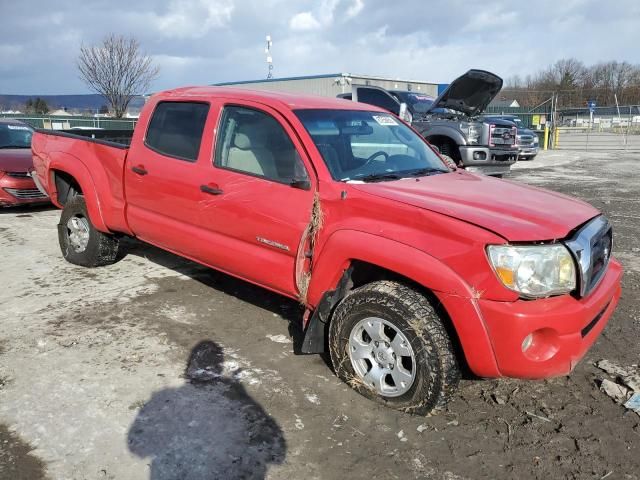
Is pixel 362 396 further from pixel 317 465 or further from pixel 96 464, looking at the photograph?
pixel 96 464

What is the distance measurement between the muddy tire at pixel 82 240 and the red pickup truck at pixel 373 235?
67cm

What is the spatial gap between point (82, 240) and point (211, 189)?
7.75 feet

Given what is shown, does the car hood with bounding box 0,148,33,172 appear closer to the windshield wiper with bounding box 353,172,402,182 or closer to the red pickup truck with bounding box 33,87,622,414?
the red pickup truck with bounding box 33,87,622,414

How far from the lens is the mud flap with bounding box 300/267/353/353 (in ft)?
10.8

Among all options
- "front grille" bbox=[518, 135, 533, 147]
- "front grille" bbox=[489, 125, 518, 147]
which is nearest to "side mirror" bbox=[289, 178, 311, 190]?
"front grille" bbox=[489, 125, 518, 147]

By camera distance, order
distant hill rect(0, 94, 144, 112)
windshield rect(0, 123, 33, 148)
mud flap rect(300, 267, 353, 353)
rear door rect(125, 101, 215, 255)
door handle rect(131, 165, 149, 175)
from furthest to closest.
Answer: distant hill rect(0, 94, 144, 112), windshield rect(0, 123, 33, 148), door handle rect(131, 165, 149, 175), rear door rect(125, 101, 215, 255), mud flap rect(300, 267, 353, 353)

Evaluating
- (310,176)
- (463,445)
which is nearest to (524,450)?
→ (463,445)

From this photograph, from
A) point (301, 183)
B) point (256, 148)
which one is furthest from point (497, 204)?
point (256, 148)

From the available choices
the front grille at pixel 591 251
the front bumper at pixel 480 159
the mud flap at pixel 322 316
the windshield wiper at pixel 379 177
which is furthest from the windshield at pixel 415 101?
the mud flap at pixel 322 316

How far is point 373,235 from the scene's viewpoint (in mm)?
3029

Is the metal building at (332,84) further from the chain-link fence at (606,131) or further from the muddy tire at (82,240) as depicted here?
→ the muddy tire at (82,240)

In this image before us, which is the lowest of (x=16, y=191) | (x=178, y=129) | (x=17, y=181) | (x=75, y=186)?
(x=16, y=191)

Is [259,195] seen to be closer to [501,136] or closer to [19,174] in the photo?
[19,174]

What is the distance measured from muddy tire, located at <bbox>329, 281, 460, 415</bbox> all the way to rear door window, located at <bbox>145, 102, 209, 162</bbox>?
→ 6.11 feet
